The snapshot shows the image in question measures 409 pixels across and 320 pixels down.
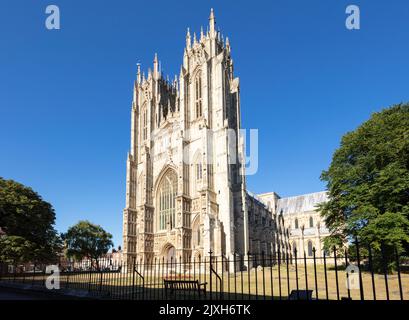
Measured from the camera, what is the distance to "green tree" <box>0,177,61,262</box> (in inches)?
1266

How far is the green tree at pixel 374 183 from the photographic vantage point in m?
23.6

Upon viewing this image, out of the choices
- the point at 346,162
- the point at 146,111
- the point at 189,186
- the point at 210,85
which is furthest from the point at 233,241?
the point at 146,111

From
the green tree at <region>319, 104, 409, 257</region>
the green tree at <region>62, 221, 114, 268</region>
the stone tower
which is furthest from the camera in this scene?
the green tree at <region>62, 221, 114, 268</region>

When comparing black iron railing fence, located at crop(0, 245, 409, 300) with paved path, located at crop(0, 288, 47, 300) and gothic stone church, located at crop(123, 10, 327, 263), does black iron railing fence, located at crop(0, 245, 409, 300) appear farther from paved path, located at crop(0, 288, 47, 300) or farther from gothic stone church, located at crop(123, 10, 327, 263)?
gothic stone church, located at crop(123, 10, 327, 263)

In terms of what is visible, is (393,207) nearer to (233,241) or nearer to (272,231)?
(233,241)

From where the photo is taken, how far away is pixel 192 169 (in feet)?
151

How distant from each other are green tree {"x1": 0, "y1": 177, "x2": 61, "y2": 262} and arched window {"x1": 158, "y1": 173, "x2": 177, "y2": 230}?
14.6 meters

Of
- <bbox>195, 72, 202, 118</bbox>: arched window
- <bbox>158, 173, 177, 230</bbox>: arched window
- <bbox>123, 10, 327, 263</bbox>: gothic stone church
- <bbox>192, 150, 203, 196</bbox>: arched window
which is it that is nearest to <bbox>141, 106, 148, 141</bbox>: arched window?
<bbox>123, 10, 327, 263</bbox>: gothic stone church

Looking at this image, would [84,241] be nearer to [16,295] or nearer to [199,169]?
[199,169]

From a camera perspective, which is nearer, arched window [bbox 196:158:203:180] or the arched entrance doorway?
arched window [bbox 196:158:203:180]

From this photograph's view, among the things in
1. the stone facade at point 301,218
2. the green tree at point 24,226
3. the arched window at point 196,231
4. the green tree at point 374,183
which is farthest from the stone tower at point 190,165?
the stone facade at point 301,218

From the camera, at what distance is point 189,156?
46625 mm

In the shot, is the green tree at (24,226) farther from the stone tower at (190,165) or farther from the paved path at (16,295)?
the paved path at (16,295)
